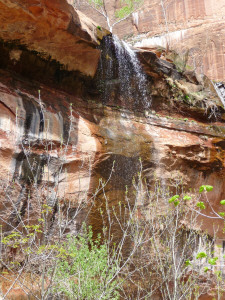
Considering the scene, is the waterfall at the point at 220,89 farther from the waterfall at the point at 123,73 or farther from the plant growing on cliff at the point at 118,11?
the plant growing on cliff at the point at 118,11

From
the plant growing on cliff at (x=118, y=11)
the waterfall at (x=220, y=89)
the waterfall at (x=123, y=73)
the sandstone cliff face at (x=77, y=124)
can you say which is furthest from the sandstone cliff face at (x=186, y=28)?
the waterfall at (x=123, y=73)

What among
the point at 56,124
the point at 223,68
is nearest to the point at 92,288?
the point at 56,124

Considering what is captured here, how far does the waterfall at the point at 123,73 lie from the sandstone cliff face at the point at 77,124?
0.44ft

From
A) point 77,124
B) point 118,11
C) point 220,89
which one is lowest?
point 77,124

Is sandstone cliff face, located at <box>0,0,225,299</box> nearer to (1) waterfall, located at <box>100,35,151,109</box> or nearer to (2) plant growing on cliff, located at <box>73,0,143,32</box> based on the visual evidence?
(1) waterfall, located at <box>100,35,151,109</box>

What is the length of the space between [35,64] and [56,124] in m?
1.89

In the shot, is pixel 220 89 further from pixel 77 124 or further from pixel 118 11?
pixel 118 11

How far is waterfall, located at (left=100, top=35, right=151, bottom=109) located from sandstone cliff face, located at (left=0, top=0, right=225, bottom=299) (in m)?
0.13

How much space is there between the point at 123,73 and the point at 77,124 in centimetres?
306

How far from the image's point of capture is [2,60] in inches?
308

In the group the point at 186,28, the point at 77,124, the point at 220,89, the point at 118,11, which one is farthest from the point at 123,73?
the point at 186,28

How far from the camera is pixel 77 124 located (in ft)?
26.1

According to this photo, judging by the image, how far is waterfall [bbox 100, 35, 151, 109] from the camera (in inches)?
388

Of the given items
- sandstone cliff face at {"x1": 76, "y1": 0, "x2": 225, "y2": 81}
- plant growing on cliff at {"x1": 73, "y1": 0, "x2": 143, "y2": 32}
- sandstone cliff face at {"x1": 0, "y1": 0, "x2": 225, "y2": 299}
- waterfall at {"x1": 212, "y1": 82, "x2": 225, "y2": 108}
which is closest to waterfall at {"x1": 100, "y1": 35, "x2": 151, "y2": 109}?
sandstone cliff face at {"x1": 0, "y1": 0, "x2": 225, "y2": 299}
